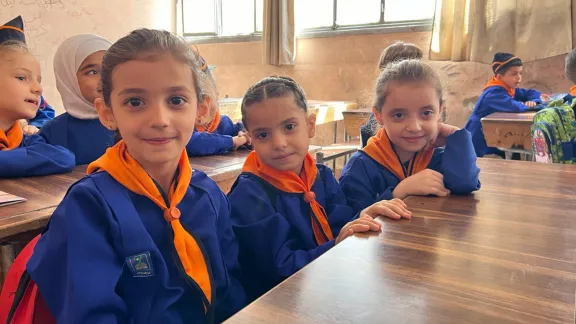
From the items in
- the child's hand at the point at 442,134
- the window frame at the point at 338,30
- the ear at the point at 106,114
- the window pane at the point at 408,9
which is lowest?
the child's hand at the point at 442,134

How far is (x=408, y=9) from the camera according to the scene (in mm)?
5051

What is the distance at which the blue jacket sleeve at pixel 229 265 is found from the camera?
1.07 m

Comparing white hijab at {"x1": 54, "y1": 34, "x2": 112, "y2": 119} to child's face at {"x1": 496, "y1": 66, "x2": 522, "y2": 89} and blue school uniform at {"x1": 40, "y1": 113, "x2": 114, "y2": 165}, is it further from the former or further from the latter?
child's face at {"x1": 496, "y1": 66, "x2": 522, "y2": 89}

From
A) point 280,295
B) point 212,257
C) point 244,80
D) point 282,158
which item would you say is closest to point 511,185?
point 282,158

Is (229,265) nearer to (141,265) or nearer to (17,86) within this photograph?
(141,265)

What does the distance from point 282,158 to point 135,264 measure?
1.74 ft

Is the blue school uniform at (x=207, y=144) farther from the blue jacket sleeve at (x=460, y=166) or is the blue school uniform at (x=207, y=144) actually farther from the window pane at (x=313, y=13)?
the window pane at (x=313, y=13)

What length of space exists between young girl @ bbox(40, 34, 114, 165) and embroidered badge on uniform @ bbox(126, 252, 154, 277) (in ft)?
4.00

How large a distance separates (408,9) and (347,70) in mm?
980

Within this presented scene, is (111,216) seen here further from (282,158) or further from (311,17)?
(311,17)

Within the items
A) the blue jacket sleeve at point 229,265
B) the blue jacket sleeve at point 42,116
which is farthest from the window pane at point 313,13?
the blue jacket sleeve at point 229,265

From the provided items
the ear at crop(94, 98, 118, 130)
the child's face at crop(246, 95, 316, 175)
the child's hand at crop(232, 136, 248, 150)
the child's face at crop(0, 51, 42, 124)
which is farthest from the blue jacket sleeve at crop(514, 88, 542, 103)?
the ear at crop(94, 98, 118, 130)

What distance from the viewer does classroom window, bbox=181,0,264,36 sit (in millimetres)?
6145

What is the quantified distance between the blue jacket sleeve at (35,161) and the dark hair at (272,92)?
683mm
